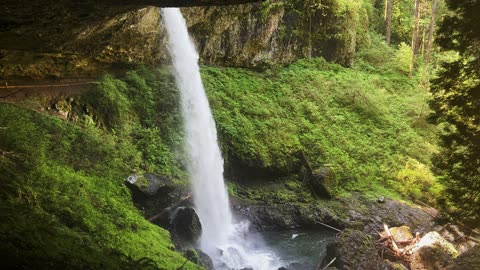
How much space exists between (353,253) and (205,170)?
19.5 feet

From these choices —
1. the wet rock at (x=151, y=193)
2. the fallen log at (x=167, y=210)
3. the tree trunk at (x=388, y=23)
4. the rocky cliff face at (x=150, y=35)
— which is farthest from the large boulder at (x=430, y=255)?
the tree trunk at (x=388, y=23)

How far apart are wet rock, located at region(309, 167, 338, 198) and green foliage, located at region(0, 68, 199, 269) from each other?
566 centimetres

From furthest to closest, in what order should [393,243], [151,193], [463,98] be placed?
[393,243]
[151,193]
[463,98]

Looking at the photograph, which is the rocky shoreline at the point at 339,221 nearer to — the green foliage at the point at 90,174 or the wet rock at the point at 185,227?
the wet rock at the point at 185,227

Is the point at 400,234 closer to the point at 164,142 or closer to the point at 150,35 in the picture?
the point at 164,142

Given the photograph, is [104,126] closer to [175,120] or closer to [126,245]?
[175,120]

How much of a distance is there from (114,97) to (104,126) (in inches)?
44.9

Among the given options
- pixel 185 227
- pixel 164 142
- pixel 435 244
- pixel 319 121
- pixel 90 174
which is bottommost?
pixel 435 244

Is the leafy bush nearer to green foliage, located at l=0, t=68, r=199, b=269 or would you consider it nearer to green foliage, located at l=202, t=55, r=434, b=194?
green foliage, located at l=202, t=55, r=434, b=194

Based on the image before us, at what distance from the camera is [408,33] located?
32.2 meters

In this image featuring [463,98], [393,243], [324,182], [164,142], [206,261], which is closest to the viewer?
[463,98]

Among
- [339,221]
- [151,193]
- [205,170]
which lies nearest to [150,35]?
[205,170]

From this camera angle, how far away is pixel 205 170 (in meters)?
14.5

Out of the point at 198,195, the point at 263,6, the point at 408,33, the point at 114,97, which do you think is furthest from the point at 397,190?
the point at 408,33
